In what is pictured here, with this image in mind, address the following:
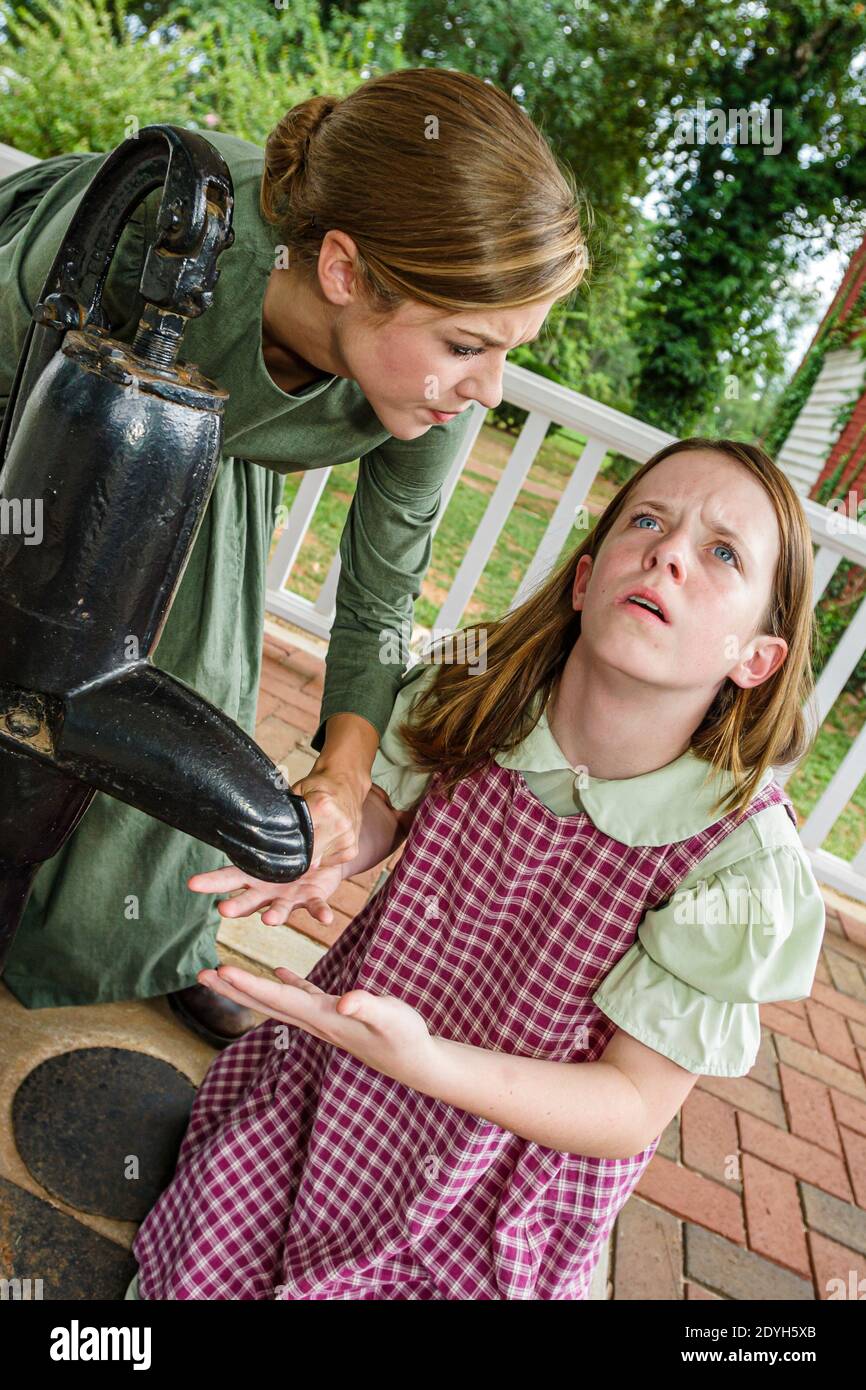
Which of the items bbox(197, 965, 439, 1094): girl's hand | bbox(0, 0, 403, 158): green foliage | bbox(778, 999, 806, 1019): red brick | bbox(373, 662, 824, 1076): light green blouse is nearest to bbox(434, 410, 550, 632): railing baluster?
bbox(778, 999, 806, 1019): red brick

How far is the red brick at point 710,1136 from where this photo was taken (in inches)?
84.6

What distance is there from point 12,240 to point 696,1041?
124 centimetres

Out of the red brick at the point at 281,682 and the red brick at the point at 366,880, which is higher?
the red brick at the point at 366,880

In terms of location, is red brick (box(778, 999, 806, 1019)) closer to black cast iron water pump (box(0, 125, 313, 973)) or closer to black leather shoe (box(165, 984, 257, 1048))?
black leather shoe (box(165, 984, 257, 1048))

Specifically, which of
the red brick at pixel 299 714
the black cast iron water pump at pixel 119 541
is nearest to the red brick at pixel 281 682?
the red brick at pixel 299 714

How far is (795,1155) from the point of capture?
2.31 meters

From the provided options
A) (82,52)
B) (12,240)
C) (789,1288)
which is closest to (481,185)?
(12,240)

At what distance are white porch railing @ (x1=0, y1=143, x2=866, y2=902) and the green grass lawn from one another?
1363mm

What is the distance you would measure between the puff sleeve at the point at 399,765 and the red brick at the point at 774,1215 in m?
1.12

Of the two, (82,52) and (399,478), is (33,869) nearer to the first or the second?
(399,478)

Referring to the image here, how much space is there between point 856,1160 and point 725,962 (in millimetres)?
1520

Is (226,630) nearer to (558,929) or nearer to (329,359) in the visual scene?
(329,359)

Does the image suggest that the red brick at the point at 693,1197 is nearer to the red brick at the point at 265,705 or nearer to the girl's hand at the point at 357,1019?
the girl's hand at the point at 357,1019

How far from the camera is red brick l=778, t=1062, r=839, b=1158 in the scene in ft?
7.89
